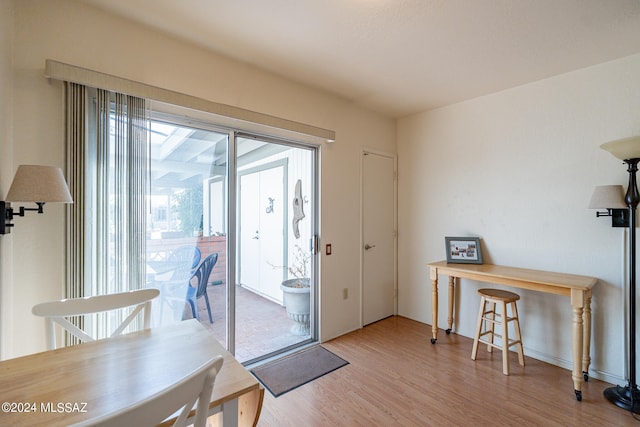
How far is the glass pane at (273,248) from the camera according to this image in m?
2.93

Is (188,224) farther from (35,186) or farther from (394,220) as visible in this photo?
(394,220)

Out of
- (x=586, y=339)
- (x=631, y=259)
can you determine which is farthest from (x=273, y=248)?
(x=631, y=259)

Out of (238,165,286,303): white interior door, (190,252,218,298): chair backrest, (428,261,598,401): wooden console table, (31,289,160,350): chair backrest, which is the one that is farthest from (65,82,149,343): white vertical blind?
(428,261,598,401): wooden console table

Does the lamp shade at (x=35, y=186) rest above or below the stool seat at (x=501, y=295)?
above

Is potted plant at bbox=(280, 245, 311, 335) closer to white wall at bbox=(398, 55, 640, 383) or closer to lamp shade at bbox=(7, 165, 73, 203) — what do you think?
white wall at bbox=(398, 55, 640, 383)

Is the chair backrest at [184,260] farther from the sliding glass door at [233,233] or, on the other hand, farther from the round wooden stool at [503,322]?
the round wooden stool at [503,322]

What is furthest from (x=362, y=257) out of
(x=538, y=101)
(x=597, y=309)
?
(x=538, y=101)

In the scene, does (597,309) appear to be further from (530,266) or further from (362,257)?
(362,257)

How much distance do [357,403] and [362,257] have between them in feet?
5.31

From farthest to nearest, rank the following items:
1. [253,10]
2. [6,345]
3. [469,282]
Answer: [469,282], [253,10], [6,345]

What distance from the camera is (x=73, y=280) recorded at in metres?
1.68

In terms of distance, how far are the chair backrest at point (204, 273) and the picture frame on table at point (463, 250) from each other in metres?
2.40

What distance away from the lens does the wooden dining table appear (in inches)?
34.6

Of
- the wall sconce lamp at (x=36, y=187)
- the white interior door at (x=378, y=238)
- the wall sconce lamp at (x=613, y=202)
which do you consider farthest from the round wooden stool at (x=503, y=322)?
the wall sconce lamp at (x=36, y=187)
